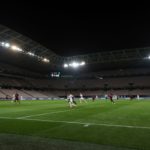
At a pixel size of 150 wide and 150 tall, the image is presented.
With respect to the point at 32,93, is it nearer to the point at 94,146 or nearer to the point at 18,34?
the point at 18,34

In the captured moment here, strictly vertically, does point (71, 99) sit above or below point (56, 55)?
below

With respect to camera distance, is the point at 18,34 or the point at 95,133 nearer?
the point at 95,133

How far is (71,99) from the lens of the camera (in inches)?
1069

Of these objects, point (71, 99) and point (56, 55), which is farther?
point (56, 55)

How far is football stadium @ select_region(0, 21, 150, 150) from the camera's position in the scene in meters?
8.01

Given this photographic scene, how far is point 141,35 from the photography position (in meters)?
39.0

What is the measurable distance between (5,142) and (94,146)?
307 centimetres

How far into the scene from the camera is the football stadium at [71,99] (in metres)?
8.01

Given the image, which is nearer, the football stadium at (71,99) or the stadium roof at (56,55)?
the football stadium at (71,99)

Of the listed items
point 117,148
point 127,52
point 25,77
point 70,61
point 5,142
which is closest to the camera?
point 117,148

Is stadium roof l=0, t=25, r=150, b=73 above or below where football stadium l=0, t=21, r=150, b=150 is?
above

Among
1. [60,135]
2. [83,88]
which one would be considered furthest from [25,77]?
[60,135]

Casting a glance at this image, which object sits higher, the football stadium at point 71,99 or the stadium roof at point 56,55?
the stadium roof at point 56,55

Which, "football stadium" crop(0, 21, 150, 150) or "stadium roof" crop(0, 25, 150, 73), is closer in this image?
"football stadium" crop(0, 21, 150, 150)
